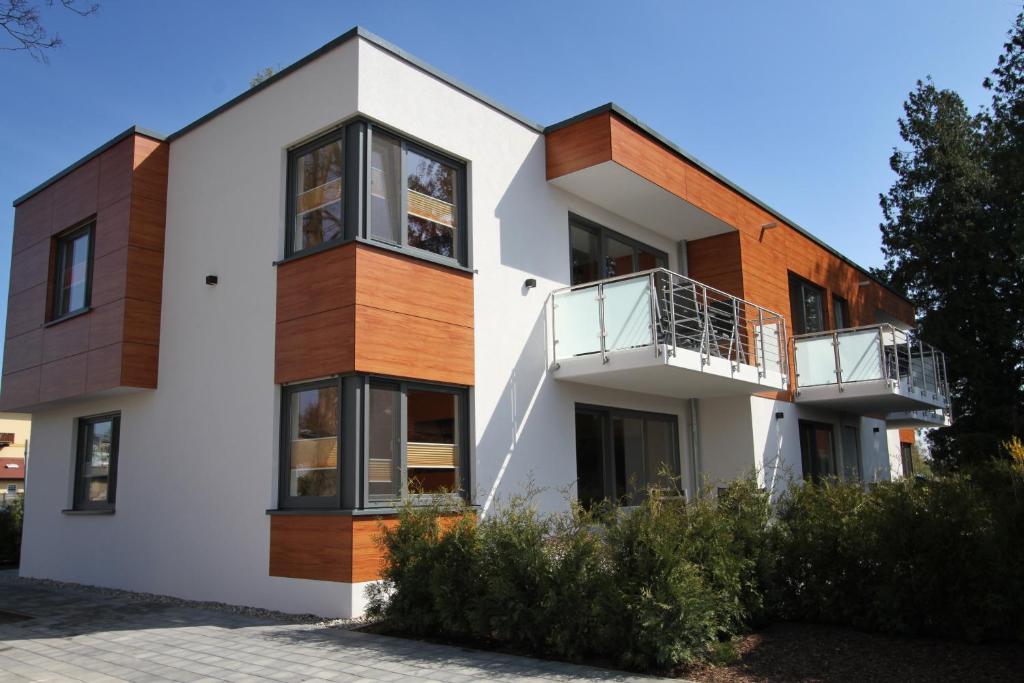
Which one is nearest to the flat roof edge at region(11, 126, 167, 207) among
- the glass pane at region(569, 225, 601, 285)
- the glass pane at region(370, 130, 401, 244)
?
the glass pane at region(370, 130, 401, 244)

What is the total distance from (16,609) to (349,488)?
14.6ft

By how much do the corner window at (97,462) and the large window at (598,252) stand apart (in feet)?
23.9

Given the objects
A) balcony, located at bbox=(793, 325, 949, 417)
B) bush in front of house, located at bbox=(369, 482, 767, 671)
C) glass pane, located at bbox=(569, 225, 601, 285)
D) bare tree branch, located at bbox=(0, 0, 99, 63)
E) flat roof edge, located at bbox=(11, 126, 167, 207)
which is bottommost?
bush in front of house, located at bbox=(369, 482, 767, 671)

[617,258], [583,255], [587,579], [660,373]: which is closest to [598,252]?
[583,255]

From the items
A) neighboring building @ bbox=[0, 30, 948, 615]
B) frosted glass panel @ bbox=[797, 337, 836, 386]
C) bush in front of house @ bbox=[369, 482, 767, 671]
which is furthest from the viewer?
frosted glass panel @ bbox=[797, 337, 836, 386]

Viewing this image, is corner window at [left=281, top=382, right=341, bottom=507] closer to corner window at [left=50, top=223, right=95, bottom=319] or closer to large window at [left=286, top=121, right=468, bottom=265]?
large window at [left=286, top=121, right=468, bottom=265]

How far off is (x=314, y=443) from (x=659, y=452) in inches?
258

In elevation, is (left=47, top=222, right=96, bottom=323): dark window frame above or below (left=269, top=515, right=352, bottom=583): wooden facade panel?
above

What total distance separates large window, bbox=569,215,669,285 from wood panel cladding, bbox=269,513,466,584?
17.6 feet

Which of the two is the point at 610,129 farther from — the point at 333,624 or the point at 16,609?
the point at 16,609

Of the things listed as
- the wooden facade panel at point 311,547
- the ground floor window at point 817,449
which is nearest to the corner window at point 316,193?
the wooden facade panel at point 311,547

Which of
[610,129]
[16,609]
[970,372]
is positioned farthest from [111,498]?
[970,372]

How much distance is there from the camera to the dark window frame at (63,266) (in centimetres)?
1247

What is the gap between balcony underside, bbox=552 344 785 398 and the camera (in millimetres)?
11000
